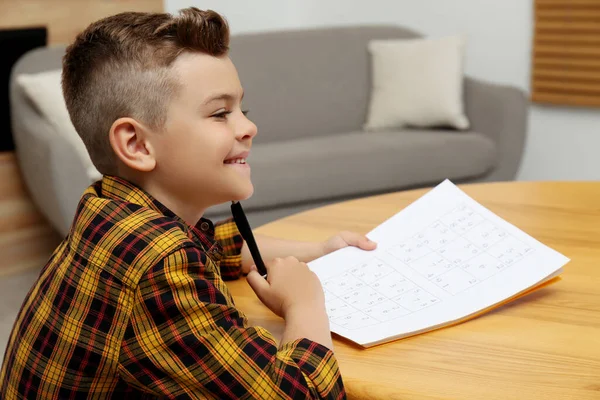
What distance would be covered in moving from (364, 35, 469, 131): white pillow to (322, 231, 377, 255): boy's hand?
226 centimetres

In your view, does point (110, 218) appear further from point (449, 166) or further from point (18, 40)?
point (18, 40)

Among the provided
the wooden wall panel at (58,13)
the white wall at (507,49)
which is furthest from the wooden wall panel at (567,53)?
the wooden wall panel at (58,13)

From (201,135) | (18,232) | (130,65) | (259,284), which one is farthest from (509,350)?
(18,232)

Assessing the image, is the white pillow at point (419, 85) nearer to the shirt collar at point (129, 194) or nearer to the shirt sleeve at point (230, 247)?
the shirt sleeve at point (230, 247)

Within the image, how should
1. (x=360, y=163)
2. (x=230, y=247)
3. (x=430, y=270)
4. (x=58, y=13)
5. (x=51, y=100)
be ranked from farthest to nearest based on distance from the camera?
(x=58, y=13) < (x=360, y=163) < (x=51, y=100) < (x=230, y=247) < (x=430, y=270)

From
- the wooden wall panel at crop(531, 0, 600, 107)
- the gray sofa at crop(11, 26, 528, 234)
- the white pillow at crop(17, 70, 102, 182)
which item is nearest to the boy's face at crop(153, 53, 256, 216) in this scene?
the gray sofa at crop(11, 26, 528, 234)

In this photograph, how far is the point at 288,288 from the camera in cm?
97

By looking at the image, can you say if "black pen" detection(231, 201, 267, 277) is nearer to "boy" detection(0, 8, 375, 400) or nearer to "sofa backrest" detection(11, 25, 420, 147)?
"boy" detection(0, 8, 375, 400)

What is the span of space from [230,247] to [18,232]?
2301mm

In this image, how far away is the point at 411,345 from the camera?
0.89 meters

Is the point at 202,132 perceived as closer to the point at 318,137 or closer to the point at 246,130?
the point at 246,130

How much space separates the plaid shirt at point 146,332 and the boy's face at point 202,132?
0.08m

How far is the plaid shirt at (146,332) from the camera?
2.68ft

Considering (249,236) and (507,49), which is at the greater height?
(249,236)
